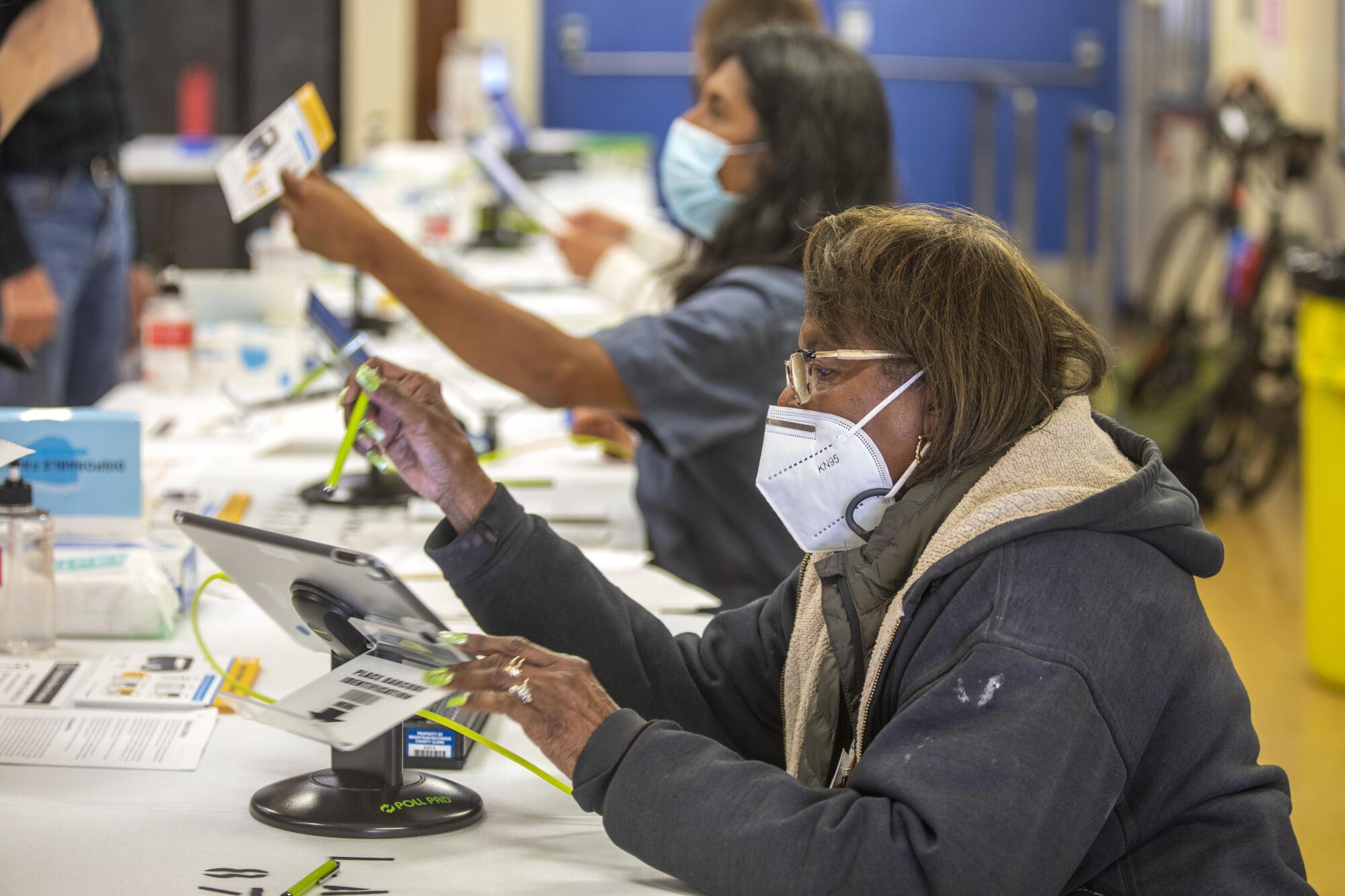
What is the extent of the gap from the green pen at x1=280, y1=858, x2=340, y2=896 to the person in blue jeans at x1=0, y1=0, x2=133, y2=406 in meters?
1.73

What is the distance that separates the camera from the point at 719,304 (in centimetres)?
217

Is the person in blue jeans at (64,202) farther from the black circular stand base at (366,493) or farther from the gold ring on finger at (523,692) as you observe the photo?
the gold ring on finger at (523,692)

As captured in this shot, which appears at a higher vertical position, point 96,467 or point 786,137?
point 786,137

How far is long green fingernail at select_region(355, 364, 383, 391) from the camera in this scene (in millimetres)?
1523

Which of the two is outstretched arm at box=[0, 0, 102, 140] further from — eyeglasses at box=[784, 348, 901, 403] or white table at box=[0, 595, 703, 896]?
eyeglasses at box=[784, 348, 901, 403]

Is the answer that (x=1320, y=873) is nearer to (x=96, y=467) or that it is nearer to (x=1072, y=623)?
(x=1072, y=623)

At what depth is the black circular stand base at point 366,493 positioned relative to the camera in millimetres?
2322

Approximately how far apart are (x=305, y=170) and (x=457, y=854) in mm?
1151

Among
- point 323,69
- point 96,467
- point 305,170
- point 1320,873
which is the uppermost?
point 323,69

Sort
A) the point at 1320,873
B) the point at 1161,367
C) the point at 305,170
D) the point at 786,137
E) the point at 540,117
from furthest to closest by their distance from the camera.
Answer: the point at 540,117
the point at 1161,367
the point at 1320,873
the point at 786,137
the point at 305,170

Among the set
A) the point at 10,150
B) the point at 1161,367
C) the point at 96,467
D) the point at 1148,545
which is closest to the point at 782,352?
the point at 96,467

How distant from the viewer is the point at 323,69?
8.62 m

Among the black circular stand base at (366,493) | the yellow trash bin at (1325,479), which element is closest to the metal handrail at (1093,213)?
the yellow trash bin at (1325,479)

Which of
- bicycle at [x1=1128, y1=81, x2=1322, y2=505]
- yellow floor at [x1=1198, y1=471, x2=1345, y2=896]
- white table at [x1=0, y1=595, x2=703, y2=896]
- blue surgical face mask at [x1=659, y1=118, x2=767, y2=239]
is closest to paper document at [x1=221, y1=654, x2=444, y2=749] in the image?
white table at [x1=0, y1=595, x2=703, y2=896]
